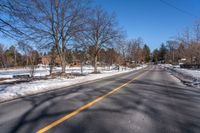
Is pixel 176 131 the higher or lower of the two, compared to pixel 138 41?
lower

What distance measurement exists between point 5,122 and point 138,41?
2993 inches

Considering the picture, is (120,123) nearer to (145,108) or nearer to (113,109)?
(113,109)

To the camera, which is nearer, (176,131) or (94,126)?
(176,131)

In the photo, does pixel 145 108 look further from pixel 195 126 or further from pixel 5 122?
pixel 5 122

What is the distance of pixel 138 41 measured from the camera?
255 feet

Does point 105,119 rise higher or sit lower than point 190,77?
higher

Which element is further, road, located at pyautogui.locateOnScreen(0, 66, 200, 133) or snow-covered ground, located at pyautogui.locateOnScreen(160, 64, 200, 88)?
snow-covered ground, located at pyautogui.locateOnScreen(160, 64, 200, 88)

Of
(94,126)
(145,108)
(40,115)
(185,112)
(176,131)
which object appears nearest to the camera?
(176,131)

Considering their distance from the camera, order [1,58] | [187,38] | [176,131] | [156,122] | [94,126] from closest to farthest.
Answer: [176,131] < [94,126] < [156,122] < [187,38] < [1,58]

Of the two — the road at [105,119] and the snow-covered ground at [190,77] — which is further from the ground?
the road at [105,119]

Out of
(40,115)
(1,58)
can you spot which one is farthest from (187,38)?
(1,58)

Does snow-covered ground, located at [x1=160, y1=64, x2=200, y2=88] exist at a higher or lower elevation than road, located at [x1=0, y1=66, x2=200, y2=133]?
lower

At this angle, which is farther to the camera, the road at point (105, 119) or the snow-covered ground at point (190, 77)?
the snow-covered ground at point (190, 77)

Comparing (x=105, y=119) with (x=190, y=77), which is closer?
(x=105, y=119)
